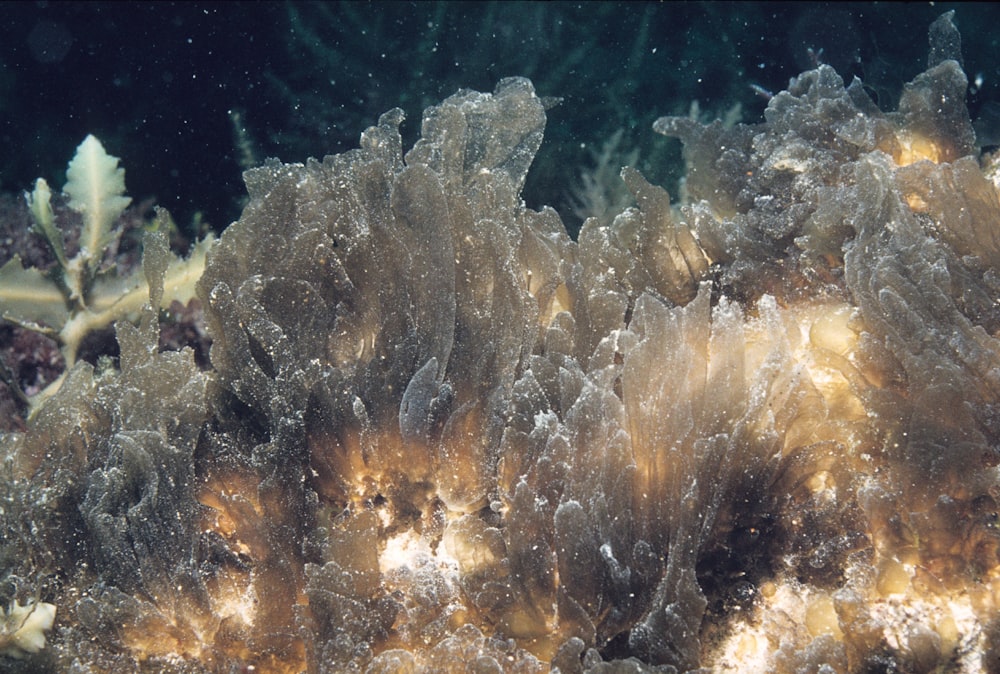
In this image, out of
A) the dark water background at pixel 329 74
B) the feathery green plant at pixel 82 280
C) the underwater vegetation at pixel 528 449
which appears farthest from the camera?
the dark water background at pixel 329 74

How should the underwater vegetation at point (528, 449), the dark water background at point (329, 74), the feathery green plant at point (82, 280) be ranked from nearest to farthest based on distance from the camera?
the underwater vegetation at point (528, 449) < the feathery green plant at point (82, 280) < the dark water background at point (329, 74)

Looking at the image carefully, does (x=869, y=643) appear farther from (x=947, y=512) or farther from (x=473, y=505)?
(x=473, y=505)

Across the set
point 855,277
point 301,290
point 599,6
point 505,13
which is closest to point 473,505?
point 301,290

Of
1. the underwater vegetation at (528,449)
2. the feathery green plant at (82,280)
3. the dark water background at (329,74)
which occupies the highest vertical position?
the dark water background at (329,74)

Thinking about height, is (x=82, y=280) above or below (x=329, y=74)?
below

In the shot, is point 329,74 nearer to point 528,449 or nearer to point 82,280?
point 82,280

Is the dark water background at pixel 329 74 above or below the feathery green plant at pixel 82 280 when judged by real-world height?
above

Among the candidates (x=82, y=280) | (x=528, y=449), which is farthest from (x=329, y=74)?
(x=528, y=449)

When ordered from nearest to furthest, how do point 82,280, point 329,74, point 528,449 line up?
point 528,449 < point 82,280 < point 329,74

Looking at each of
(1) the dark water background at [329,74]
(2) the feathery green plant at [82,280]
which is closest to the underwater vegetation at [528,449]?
(2) the feathery green plant at [82,280]

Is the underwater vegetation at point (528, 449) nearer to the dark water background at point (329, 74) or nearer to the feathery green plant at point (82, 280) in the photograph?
the feathery green plant at point (82, 280)
